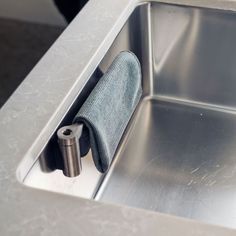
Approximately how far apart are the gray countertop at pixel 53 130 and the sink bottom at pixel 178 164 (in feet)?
0.75

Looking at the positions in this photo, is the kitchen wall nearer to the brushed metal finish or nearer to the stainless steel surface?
the brushed metal finish

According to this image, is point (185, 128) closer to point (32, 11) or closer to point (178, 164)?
point (178, 164)

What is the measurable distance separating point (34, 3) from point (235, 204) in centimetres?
134

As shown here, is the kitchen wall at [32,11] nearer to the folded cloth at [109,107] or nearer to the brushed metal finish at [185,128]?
the brushed metal finish at [185,128]

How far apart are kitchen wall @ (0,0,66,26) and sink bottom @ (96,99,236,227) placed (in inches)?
39.4

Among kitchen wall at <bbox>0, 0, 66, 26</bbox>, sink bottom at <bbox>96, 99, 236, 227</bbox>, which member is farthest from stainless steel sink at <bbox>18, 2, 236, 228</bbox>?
kitchen wall at <bbox>0, 0, 66, 26</bbox>

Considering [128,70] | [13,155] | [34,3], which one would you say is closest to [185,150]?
[128,70]

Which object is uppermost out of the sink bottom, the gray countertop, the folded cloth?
the gray countertop

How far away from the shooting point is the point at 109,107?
755 millimetres

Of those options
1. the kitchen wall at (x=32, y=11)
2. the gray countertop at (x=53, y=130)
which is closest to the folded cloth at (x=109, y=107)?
the gray countertop at (x=53, y=130)

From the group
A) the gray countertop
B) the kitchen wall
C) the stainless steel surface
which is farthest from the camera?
the kitchen wall

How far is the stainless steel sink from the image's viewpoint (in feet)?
2.73

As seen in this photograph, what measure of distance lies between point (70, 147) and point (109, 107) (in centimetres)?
13

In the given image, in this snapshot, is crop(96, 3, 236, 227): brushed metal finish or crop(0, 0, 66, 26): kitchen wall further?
crop(0, 0, 66, 26): kitchen wall
